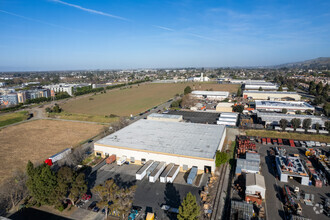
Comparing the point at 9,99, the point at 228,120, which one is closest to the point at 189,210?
the point at 228,120

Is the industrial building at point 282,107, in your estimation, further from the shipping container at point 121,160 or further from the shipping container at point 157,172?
the shipping container at point 121,160

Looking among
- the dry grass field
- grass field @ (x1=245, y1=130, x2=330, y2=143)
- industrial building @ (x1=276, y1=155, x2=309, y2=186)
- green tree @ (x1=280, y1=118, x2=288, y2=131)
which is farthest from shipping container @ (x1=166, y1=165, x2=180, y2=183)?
green tree @ (x1=280, y1=118, x2=288, y2=131)

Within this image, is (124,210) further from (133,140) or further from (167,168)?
(133,140)

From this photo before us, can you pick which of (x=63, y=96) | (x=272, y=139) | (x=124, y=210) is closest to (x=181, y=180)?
(x=124, y=210)

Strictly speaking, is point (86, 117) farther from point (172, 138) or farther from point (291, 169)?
point (291, 169)

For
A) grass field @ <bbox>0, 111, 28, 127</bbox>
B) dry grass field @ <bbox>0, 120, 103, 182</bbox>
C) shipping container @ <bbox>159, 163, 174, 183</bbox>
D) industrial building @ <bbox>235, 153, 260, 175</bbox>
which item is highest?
industrial building @ <bbox>235, 153, 260, 175</bbox>

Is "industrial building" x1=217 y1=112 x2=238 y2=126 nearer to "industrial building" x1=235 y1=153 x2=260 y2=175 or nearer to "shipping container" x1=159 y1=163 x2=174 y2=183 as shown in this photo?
"industrial building" x1=235 y1=153 x2=260 y2=175

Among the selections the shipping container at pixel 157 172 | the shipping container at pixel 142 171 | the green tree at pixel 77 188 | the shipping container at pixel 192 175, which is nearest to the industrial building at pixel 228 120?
the shipping container at pixel 192 175
